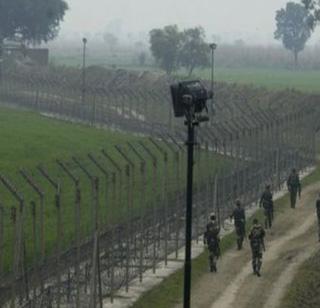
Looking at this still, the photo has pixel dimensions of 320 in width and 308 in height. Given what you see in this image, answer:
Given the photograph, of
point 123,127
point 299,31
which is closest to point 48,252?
point 123,127

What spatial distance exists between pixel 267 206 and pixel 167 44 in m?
75.1

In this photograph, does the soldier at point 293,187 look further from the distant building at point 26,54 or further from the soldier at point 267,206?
the distant building at point 26,54

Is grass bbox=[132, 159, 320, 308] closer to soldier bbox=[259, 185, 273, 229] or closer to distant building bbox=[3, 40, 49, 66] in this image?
soldier bbox=[259, 185, 273, 229]

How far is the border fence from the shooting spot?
23766 mm

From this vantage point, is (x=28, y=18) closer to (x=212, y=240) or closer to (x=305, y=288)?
(x=212, y=240)

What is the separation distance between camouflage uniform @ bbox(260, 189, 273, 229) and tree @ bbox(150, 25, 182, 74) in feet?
244

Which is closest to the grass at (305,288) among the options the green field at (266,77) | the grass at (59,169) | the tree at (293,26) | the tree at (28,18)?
the grass at (59,169)

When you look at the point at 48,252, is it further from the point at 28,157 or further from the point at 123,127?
the point at 123,127

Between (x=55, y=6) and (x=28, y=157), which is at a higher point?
(x=55, y=6)

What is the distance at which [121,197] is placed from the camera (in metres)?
31.4

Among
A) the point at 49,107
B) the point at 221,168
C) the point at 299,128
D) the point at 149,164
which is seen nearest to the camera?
the point at 221,168

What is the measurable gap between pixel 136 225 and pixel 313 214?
9359 millimetres

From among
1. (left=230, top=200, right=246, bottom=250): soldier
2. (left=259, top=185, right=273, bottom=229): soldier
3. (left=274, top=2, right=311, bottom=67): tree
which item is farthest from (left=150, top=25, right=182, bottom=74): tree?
(left=230, top=200, right=246, bottom=250): soldier

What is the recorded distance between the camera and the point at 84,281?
25.5 meters
